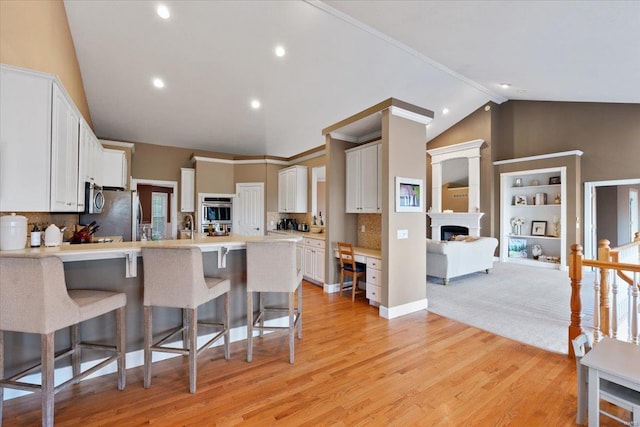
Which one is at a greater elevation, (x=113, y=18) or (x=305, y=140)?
(x=113, y=18)

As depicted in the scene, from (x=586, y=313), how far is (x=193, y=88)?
6933mm

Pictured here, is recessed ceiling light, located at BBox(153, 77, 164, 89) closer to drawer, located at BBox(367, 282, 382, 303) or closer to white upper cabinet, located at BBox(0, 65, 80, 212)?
white upper cabinet, located at BBox(0, 65, 80, 212)

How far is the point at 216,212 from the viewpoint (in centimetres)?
699

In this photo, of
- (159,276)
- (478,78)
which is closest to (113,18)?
(159,276)

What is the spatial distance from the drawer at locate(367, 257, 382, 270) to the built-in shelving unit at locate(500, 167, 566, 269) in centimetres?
559

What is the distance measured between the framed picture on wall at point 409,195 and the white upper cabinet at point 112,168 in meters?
4.79

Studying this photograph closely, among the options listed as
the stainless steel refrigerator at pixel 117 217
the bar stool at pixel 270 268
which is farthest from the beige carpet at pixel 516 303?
the stainless steel refrigerator at pixel 117 217

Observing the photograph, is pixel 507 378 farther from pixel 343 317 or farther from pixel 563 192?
pixel 563 192

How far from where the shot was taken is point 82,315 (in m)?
1.90

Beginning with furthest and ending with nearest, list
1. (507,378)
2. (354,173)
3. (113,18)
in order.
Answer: (354,173)
(113,18)
(507,378)

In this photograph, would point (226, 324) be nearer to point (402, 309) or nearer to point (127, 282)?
point (127, 282)

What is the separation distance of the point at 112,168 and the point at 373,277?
4.82 metres

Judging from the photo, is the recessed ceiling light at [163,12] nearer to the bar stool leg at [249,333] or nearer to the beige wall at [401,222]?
the beige wall at [401,222]

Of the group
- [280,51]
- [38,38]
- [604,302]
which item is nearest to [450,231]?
[604,302]
